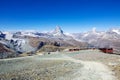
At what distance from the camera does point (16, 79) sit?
1064 inches

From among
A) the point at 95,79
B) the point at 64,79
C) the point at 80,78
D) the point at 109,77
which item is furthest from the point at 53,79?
the point at 109,77

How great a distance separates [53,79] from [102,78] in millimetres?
7237

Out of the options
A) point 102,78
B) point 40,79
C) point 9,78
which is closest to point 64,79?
point 40,79

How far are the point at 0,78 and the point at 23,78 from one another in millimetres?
3204

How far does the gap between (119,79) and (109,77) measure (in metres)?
1.78

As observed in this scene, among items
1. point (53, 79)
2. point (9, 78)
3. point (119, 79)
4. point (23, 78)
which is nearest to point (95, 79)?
point (119, 79)

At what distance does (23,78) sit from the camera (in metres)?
27.8

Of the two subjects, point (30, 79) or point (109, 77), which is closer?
point (30, 79)

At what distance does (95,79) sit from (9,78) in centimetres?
1233

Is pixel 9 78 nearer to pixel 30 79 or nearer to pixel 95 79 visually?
pixel 30 79

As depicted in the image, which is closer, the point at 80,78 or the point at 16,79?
the point at 16,79

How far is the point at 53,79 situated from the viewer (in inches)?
1094

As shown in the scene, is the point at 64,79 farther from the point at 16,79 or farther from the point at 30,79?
the point at 16,79

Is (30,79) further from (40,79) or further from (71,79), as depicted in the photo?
(71,79)
